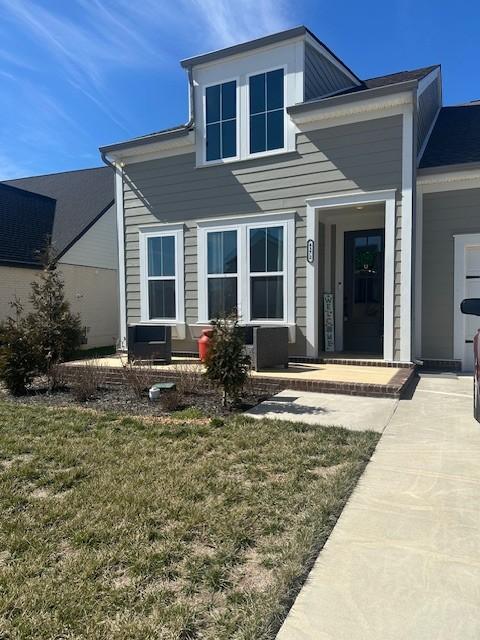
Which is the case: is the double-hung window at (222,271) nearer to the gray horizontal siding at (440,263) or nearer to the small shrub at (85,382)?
the small shrub at (85,382)

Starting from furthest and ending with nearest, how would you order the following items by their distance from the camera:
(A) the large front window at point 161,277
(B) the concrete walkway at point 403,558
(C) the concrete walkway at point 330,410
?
(A) the large front window at point 161,277 < (C) the concrete walkway at point 330,410 < (B) the concrete walkway at point 403,558

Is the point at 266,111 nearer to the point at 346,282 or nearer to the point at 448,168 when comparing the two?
the point at 448,168

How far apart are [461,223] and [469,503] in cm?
628

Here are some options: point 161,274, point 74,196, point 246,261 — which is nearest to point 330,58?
point 246,261

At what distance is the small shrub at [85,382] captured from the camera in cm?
649

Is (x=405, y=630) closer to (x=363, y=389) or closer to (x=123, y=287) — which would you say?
(x=363, y=389)

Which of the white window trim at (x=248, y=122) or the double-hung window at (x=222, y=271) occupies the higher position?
the white window trim at (x=248, y=122)

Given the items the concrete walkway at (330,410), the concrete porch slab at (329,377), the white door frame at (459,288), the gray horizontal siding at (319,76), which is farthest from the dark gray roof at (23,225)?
the white door frame at (459,288)

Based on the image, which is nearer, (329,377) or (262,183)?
(329,377)

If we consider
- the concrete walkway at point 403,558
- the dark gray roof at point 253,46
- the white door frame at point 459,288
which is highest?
the dark gray roof at point 253,46

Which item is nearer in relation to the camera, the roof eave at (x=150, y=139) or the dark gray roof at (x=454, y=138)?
the dark gray roof at (x=454, y=138)

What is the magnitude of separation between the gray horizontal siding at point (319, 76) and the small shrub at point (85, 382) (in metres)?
6.26

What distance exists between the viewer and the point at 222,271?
9.06 m

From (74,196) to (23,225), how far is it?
3.17 metres
